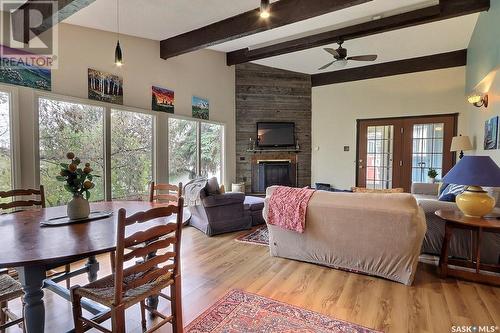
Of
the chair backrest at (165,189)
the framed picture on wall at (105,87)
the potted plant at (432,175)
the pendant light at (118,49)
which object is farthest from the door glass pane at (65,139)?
the potted plant at (432,175)

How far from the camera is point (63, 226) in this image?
1883 mm

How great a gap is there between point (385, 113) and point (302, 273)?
5251 mm

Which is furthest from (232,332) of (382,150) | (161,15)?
(382,150)

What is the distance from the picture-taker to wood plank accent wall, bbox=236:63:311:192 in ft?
22.9

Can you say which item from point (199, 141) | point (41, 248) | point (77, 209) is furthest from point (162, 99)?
point (41, 248)

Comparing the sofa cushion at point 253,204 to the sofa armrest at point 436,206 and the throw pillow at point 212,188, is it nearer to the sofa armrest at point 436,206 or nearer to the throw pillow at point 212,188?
the throw pillow at point 212,188

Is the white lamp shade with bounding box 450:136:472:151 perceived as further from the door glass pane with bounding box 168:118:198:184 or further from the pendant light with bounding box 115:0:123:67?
the pendant light with bounding box 115:0:123:67

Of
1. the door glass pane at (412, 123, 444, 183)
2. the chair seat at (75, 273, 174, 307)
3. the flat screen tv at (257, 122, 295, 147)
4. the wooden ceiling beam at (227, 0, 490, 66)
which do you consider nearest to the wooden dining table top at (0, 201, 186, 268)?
the chair seat at (75, 273, 174, 307)

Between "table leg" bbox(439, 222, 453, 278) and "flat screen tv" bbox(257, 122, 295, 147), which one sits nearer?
"table leg" bbox(439, 222, 453, 278)

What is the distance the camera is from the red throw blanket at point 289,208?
120 inches

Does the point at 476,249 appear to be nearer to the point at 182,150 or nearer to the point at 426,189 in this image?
the point at 426,189

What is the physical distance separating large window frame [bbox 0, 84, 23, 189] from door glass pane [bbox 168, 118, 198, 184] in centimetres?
235

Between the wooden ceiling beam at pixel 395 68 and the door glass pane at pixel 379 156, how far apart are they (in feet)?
4.22

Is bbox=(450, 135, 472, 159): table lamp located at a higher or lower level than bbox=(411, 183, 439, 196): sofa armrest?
higher
